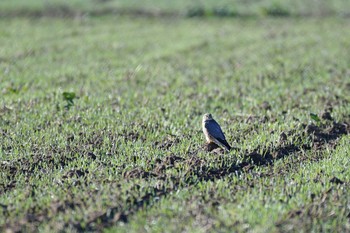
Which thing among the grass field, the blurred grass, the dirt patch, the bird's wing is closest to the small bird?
the bird's wing

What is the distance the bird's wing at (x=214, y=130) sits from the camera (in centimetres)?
766

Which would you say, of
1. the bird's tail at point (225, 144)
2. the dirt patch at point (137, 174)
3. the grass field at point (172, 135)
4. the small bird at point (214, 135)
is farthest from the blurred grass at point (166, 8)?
the dirt patch at point (137, 174)

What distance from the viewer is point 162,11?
83.3 ft

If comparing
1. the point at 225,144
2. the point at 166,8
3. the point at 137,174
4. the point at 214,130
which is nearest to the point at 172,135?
the point at 214,130

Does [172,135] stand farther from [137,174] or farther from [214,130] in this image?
[137,174]

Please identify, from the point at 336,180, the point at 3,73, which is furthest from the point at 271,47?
the point at 336,180

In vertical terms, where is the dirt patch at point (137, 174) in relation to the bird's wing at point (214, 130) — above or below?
below

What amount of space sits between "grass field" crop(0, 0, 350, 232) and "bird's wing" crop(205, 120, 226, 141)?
0.61 feet

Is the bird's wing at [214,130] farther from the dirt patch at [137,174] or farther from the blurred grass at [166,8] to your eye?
the blurred grass at [166,8]

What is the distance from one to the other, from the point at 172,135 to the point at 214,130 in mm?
988

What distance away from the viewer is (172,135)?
8562mm

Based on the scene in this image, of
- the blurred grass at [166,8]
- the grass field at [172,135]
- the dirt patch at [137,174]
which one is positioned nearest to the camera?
the grass field at [172,135]

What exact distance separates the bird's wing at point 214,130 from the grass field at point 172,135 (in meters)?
0.19

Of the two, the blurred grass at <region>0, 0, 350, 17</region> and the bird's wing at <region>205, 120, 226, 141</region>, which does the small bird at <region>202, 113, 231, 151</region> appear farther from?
the blurred grass at <region>0, 0, 350, 17</region>
